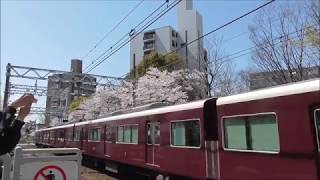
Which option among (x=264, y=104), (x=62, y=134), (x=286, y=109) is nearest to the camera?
(x=286, y=109)

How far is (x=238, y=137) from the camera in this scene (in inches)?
313

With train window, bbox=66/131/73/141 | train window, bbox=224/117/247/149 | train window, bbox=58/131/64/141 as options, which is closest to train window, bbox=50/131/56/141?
train window, bbox=58/131/64/141

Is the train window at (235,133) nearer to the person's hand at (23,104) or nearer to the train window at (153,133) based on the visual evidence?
the train window at (153,133)

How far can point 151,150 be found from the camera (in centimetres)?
1242

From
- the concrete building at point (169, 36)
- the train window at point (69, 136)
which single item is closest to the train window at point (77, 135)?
the train window at point (69, 136)

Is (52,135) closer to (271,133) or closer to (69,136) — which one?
(69,136)

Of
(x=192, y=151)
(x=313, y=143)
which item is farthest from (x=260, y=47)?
(x=313, y=143)

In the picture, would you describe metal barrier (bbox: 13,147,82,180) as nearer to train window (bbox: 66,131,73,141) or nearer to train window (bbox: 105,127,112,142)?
train window (bbox: 105,127,112,142)

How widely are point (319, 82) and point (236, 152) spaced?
235 centimetres

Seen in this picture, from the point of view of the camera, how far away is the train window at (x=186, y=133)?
31.5 feet

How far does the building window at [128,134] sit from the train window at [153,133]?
1252 millimetres

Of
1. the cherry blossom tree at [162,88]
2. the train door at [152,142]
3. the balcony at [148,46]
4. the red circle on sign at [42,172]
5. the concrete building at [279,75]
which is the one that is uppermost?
the balcony at [148,46]

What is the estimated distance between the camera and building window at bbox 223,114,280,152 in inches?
280

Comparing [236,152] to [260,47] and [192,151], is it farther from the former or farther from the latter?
[260,47]
